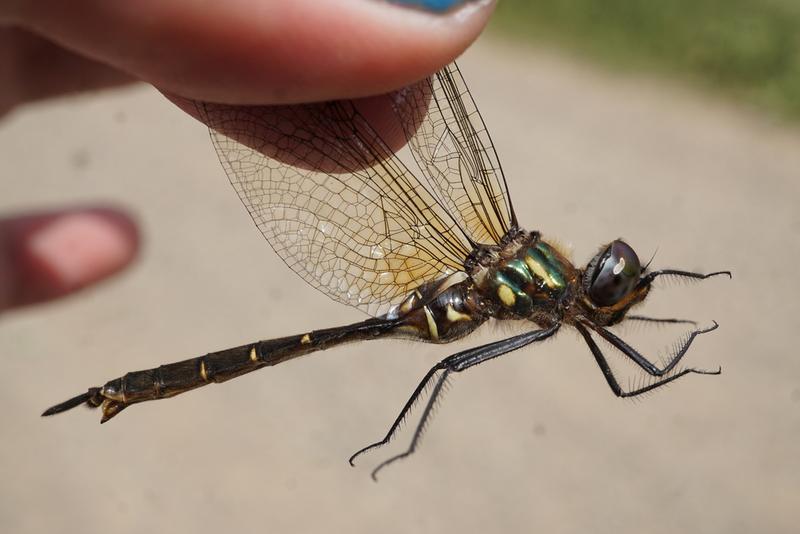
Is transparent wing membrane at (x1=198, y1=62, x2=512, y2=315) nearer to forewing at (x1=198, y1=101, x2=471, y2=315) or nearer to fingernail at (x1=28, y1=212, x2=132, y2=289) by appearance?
forewing at (x1=198, y1=101, x2=471, y2=315)

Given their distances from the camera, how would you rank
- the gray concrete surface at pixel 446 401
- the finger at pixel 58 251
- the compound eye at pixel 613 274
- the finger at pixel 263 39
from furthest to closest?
the gray concrete surface at pixel 446 401
the finger at pixel 58 251
the compound eye at pixel 613 274
the finger at pixel 263 39

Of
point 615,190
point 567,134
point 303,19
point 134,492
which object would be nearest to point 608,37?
point 567,134

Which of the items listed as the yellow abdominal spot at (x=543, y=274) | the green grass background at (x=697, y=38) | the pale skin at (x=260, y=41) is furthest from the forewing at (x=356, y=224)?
the green grass background at (x=697, y=38)

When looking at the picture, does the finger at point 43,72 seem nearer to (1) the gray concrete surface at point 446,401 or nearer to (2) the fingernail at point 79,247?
(2) the fingernail at point 79,247

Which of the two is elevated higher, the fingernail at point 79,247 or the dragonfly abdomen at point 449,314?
the fingernail at point 79,247

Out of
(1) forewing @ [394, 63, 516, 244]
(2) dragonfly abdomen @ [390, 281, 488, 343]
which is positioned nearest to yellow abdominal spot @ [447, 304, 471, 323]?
(2) dragonfly abdomen @ [390, 281, 488, 343]

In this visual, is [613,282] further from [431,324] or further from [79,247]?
[79,247]
